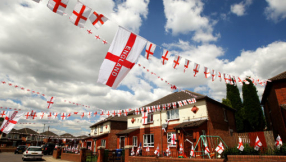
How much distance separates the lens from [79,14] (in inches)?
278

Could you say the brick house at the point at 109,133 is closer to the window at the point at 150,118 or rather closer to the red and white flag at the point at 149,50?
the window at the point at 150,118

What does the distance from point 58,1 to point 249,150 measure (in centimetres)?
1052

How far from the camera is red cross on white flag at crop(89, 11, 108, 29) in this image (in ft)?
24.0

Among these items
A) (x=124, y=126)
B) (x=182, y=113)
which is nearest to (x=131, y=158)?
(x=182, y=113)

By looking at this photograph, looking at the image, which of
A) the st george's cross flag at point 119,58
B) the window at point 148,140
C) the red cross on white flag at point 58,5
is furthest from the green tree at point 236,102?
the red cross on white flag at point 58,5

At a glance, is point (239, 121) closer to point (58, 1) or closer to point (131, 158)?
point (131, 158)

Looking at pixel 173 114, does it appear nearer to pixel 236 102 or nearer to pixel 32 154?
pixel 32 154

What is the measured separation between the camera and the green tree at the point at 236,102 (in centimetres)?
2842

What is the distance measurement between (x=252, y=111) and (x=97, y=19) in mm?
29301

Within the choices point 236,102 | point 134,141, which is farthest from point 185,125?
point 236,102

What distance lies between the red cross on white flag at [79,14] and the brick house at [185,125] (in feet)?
42.7

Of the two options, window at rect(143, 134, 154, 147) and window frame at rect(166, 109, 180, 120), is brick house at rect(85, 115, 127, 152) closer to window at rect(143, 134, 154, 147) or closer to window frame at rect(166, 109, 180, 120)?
window at rect(143, 134, 154, 147)

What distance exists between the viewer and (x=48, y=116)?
16.9 metres

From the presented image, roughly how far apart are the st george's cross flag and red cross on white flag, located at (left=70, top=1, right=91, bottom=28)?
1.46 meters
